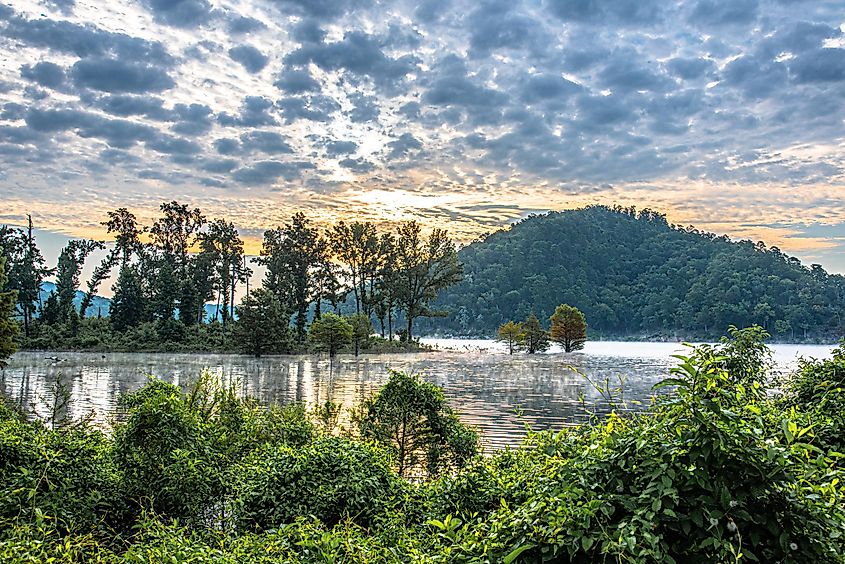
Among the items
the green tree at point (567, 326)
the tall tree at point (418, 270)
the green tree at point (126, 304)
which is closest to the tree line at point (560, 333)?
the green tree at point (567, 326)

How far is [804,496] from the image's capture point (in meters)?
2.66

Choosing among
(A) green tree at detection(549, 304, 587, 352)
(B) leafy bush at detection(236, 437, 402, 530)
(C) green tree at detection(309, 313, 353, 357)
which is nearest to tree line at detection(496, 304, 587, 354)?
(A) green tree at detection(549, 304, 587, 352)

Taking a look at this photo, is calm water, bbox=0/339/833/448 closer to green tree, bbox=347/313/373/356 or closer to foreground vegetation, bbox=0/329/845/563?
foreground vegetation, bbox=0/329/845/563

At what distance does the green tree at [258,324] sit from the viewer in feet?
161

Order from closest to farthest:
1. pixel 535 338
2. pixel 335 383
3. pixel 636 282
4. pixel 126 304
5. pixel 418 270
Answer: pixel 335 383 → pixel 126 304 → pixel 535 338 → pixel 418 270 → pixel 636 282

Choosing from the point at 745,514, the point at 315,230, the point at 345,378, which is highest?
the point at 315,230

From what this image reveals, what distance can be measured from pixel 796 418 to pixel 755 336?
12.0 ft

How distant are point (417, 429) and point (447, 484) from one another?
10.5 feet

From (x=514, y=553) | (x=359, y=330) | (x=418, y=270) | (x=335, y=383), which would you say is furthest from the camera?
(x=418, y=270)

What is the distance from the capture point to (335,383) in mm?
29062

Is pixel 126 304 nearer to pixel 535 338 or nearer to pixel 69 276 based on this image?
pixel 69 276

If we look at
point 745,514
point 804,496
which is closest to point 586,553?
point 745,514

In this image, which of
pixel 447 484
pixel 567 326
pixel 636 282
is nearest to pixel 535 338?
pixel 567 326

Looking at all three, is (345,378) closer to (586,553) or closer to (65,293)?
(586,553)
